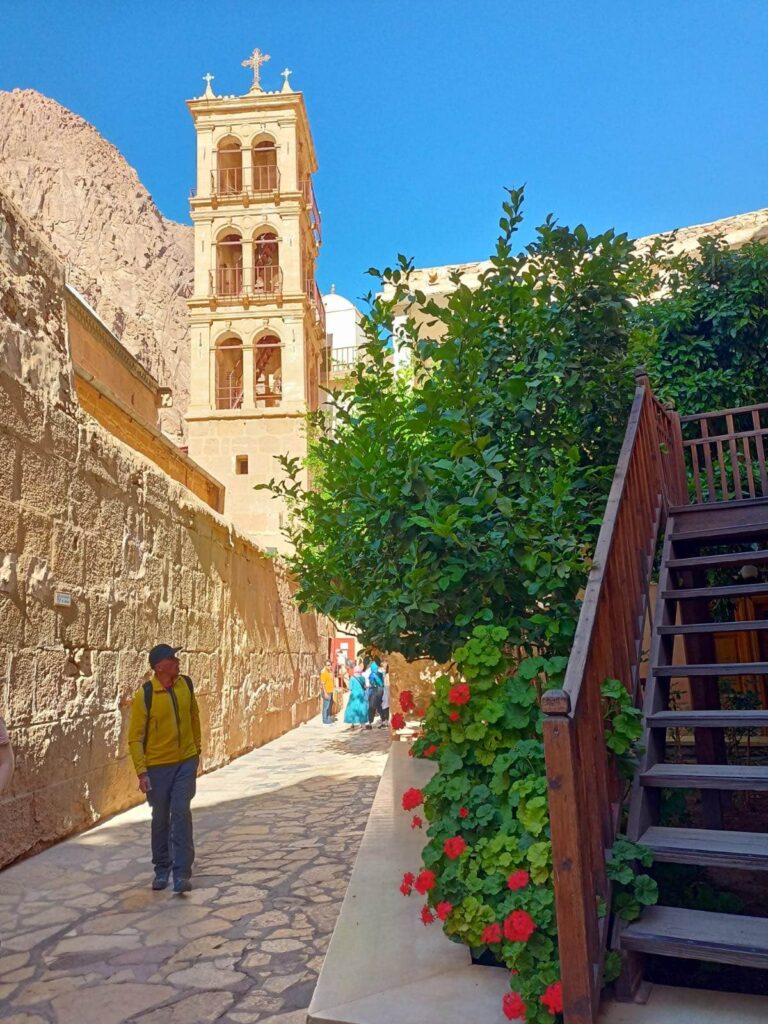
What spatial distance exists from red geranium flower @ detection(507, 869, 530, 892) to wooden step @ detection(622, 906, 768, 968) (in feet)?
1.21

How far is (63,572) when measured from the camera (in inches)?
248

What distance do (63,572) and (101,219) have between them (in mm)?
60748

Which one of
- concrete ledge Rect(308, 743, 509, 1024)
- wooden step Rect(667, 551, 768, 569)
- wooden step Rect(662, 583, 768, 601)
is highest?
wooden step Rect(667, 551, 768, 569)

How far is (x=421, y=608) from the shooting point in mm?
4031

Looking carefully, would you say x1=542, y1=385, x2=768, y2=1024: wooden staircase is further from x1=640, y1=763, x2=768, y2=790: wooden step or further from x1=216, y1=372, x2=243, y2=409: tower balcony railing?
x1=216, y1=372, x2=243, y2=409: tower balcony railing

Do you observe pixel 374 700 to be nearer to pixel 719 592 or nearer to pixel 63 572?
pixel 63 572

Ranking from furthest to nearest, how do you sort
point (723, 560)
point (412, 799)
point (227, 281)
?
point (227, 281)
point (723, 560)
point (412, 799)

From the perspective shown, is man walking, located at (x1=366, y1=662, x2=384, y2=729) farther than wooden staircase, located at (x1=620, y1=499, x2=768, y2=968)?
Yes

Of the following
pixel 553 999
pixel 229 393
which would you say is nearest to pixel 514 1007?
pixel 553 999

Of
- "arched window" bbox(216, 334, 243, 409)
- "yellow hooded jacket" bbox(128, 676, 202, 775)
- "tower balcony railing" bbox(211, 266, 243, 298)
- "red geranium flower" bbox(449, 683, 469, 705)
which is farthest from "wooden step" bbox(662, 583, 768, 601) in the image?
"tower balcony railing" bbox(211, 266, 243, 298)

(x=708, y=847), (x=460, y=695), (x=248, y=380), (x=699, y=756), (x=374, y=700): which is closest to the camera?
(x=708, y=847)

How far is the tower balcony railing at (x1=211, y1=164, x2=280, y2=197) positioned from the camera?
29969mm

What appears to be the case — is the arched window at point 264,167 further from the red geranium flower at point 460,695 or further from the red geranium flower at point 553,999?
the red geranium flower at point 553,999

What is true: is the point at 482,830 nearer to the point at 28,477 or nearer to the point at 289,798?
the point at 28,477
